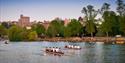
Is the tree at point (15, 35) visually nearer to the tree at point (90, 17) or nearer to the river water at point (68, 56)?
the tree at point (90, 17)

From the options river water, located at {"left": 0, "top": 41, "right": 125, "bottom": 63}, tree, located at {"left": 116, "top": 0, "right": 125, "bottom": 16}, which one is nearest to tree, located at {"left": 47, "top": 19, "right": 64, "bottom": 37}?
tree, located at {"left": 116, "top": 0, "right": 125, "bottom": 16}

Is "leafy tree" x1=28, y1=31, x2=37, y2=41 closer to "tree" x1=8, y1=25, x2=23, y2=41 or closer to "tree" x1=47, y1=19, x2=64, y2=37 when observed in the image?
"tree" x1=8, y1=25, x2=23, y2=41

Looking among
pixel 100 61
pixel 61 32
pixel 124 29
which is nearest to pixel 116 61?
pixel 100 61

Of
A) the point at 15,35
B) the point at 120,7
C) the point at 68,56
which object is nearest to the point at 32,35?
the point at 15,35

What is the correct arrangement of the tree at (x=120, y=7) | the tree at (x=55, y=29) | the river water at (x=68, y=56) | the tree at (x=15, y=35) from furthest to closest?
the tree at (x=15, y=35)
the tree at (x=55, y=29)
the tree at (x=120, y=7)
the river water at (x=68, y=56)

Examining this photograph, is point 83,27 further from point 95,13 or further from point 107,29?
point 107,29

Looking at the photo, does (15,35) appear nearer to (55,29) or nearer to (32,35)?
(32,35)

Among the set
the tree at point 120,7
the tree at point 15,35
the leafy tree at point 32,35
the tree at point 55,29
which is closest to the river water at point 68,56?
the tree at point 120,7

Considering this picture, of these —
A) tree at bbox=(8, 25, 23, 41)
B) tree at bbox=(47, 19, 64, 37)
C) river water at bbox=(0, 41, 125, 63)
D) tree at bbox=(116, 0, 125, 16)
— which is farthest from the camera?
tree at bbox=(8, 25, 23, 41)

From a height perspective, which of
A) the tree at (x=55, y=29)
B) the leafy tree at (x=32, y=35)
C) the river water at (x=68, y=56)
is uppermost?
the tree at (x=55, y=29)

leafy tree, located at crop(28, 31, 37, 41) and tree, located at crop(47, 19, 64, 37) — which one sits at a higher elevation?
tree, located at crop(47, 19, 64, 37)

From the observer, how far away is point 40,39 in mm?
82312

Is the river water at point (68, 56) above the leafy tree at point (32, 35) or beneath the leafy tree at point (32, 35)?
beneath

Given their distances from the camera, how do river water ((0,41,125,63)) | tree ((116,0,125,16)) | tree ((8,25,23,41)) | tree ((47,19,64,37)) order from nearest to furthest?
1. river water ((0,41,125,63))
2. tree ((116,0,125,16))
3. tree ((47,19,64,37))
4. tree ((8,25,23,41))
